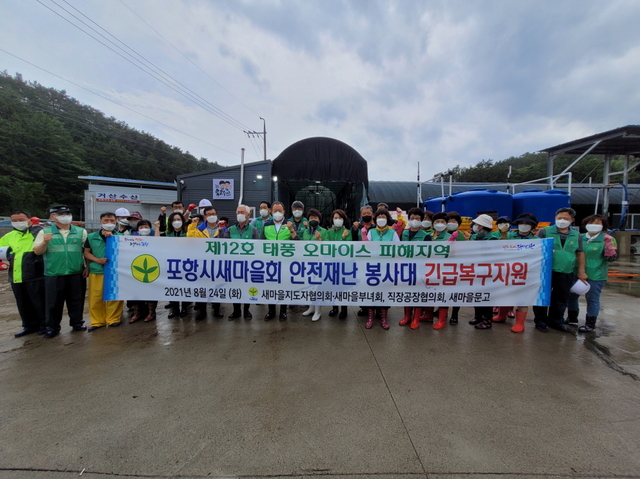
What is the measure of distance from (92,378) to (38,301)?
180 centimetres

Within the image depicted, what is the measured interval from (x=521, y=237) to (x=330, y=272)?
267cm

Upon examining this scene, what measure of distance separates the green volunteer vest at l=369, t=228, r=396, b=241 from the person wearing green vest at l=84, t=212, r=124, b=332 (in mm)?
3455

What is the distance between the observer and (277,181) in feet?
32.7

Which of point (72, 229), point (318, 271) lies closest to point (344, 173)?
point (318, 271)

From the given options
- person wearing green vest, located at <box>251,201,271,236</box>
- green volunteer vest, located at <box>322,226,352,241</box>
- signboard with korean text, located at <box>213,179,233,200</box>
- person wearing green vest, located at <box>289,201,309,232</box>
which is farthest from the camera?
signboard with korean text, located at <box>213,179,233,200</box>

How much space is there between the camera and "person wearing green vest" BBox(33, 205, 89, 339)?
3.30 metres

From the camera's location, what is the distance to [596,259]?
351 cm

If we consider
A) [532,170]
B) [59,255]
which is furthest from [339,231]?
[532,170]

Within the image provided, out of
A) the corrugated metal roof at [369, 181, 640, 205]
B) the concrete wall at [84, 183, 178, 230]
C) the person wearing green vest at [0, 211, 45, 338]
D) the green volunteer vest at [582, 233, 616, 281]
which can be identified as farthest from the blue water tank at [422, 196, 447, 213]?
the concrete wall at [84, 183, 178, 230]

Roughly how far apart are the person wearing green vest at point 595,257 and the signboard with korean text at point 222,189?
10.6m

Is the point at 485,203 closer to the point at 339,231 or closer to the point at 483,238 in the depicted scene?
the point at 483,238

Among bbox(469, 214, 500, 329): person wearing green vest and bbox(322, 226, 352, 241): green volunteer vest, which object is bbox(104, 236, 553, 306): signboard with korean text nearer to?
bbox(469, 214, 500, 329): person wearing green vest

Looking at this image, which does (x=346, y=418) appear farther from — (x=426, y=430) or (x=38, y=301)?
(x=38, y=301)

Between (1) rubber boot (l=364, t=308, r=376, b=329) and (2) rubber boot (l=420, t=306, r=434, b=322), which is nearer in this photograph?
(1) rubber boot (l=364, t=308, r=376, b=329)
